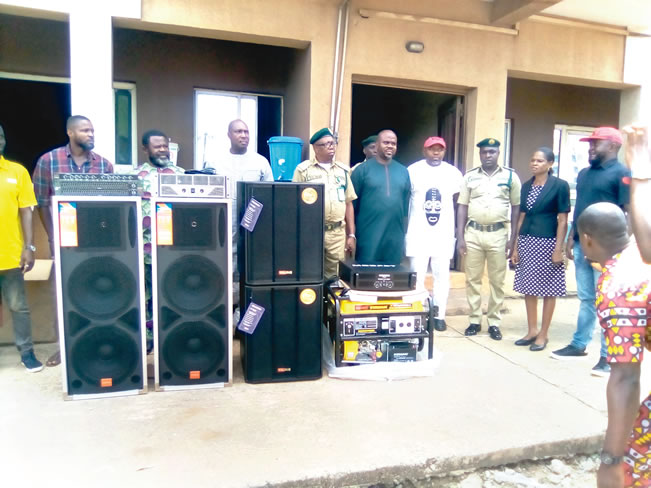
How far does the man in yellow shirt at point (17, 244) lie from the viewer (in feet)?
10.8

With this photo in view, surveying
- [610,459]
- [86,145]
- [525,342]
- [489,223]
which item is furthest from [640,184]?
[86,145]

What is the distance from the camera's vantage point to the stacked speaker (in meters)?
3.26

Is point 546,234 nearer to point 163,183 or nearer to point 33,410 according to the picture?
point 163,183

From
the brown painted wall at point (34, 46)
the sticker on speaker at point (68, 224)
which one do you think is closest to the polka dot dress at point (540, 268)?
the sticker on speaker at point (68, 224)

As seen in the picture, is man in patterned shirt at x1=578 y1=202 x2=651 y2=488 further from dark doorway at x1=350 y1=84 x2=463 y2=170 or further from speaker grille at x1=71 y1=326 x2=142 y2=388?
dark doorway at x1=350 y1=84 x2=463 y2=170

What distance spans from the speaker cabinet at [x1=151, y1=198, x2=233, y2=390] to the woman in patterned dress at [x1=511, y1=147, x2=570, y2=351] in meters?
2.63

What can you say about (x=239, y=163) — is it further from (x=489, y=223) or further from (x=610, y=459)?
(x=610, y=459)

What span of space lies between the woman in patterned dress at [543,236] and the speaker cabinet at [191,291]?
104 inches

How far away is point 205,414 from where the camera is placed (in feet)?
9.32

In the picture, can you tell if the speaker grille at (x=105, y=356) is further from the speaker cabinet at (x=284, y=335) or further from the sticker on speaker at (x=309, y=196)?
the sticker on speaker at (x=309, y=196)

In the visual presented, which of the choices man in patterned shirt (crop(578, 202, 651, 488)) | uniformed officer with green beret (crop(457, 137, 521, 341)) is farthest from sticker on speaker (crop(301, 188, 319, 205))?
man in patterned shirt (crop(578, 202, 651, 488))

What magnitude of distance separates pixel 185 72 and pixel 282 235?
3.75 metres

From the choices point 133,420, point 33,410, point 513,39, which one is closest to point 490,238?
point 513,39

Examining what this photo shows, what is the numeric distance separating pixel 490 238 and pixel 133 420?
3241 mm
